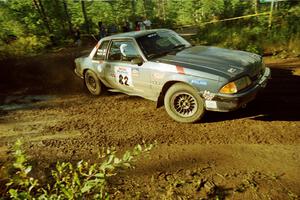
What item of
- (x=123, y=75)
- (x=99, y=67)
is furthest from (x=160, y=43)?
(x=99, y=67)

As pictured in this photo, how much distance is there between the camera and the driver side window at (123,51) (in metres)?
6.00

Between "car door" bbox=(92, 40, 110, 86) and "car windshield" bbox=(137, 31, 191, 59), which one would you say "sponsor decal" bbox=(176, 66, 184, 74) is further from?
"car door" bbox=(92, 40, 110, 86)

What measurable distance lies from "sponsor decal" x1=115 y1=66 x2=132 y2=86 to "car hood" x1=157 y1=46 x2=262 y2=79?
85cm

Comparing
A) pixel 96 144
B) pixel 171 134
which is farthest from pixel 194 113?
pixel 96 144

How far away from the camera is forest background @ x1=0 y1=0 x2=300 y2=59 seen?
439 inches

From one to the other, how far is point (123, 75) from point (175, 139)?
2005 millimetres

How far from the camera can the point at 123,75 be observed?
20.6 ft

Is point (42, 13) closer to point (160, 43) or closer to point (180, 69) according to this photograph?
point (160, 43)

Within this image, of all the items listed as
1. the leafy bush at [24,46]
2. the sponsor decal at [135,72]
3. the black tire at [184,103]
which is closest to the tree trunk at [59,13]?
the leafy bush at [24,46]

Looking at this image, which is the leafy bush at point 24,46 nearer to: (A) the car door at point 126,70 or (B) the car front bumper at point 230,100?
(A) the car door at point 126,70

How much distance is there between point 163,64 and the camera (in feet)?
17.8

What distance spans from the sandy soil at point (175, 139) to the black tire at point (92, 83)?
231 mm

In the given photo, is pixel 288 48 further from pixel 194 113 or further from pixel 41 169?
pixel 41 169

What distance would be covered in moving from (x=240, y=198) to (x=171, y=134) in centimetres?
198
